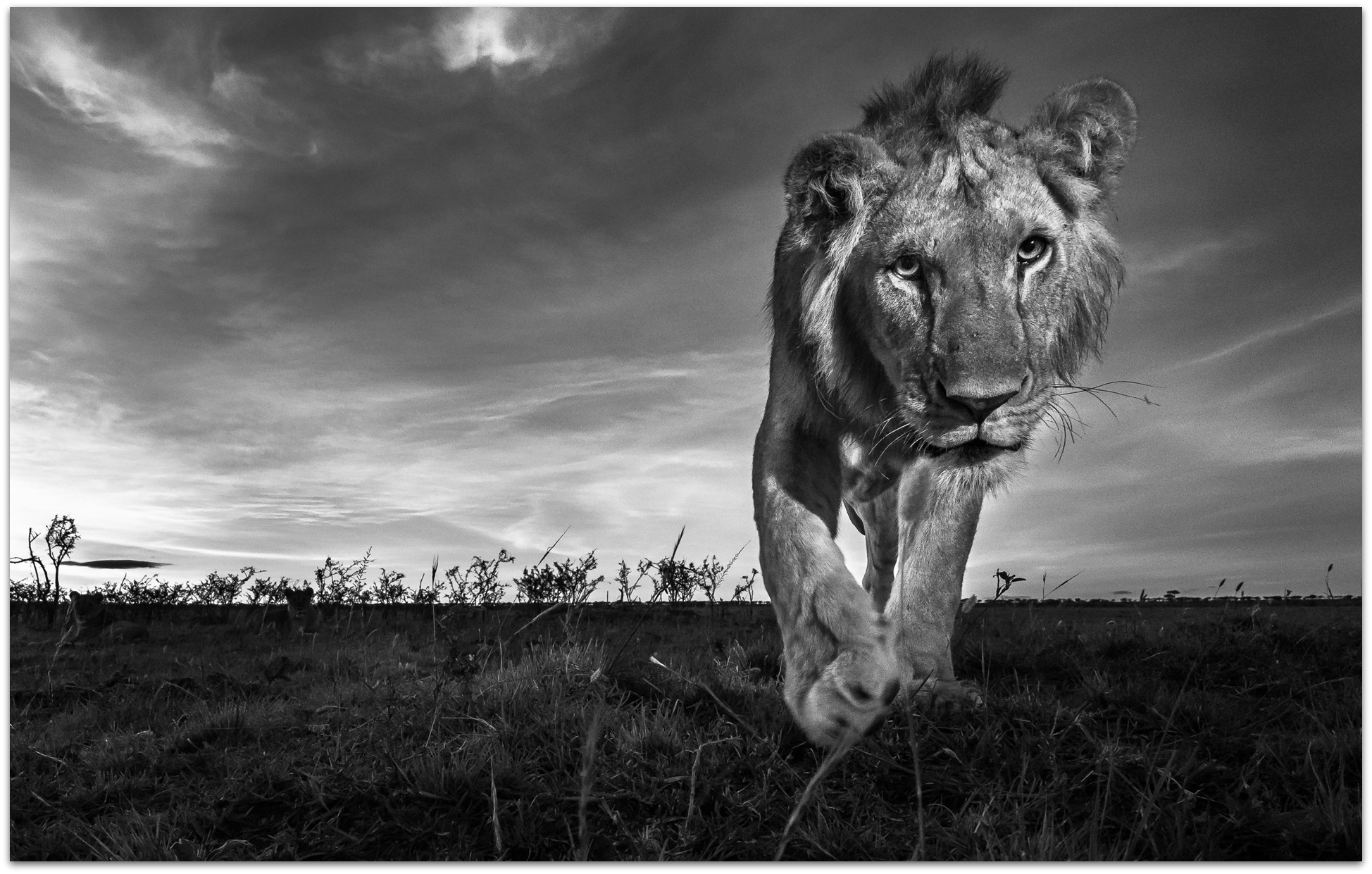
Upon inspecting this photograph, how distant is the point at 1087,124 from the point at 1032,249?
2.36ft

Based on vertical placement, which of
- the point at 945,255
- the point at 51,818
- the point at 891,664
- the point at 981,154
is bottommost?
the point at 51,818

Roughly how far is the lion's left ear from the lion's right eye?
3.08 feet

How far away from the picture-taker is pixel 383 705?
3.55 metres

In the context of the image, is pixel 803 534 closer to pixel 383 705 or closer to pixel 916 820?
pixel 916 820

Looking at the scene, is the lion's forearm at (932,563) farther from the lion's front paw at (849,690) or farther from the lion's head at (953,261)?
the lion's front paw at (849,690)

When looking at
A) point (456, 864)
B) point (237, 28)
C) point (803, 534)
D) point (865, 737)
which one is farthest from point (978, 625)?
point (237, 28)

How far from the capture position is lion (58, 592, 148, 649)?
8734 mm

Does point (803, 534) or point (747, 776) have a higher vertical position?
point (803, 534)

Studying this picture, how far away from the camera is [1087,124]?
4.03 meters

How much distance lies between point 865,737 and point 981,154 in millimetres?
2620

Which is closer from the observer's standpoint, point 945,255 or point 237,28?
point 945,255

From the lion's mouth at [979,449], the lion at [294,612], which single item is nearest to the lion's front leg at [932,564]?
the lion's mouth at [979,449]

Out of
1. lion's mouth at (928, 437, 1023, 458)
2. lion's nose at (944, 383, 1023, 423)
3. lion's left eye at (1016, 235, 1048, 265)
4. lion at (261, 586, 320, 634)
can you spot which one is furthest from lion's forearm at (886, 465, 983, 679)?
lion at (261, 586, 320, 634)

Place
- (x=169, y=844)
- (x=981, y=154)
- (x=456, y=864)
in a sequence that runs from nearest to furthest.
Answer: (x=456, y=864)
(x=169, y=844)
(x=981, y=154)
